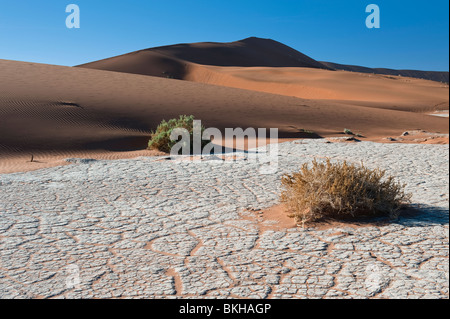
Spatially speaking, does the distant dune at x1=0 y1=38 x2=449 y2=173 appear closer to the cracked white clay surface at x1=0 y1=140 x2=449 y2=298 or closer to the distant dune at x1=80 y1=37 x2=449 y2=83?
the cracked white clay surface at x1=0 y1=140 x2=449 y2=298

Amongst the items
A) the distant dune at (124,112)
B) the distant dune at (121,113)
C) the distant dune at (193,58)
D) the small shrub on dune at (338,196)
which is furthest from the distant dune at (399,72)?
the small shrub on dune at (338,196)

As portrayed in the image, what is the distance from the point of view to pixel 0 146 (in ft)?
38.4

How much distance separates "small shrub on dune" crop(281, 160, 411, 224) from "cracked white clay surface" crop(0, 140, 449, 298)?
0.36 m

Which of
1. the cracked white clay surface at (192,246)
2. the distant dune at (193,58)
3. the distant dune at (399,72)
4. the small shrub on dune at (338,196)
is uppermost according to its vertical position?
the distant dune at (399,72)

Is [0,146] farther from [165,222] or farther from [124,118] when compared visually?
[165,222]

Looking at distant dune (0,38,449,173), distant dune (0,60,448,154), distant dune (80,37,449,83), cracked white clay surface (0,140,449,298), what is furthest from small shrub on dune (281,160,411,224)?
distant dune (80,37,449,83)

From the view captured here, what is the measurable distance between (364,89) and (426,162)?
3729 cm

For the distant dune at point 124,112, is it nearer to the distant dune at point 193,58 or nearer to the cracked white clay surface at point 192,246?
the cracked white clay surface at point 192,246

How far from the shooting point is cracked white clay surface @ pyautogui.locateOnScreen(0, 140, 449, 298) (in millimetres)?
3609

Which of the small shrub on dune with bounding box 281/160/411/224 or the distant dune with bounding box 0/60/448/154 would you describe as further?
the distant dune with bounding box 0/60/448/154

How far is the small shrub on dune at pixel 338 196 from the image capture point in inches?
215

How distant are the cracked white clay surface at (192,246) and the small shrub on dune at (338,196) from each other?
363 millimetres

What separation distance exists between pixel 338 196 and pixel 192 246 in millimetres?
2037
